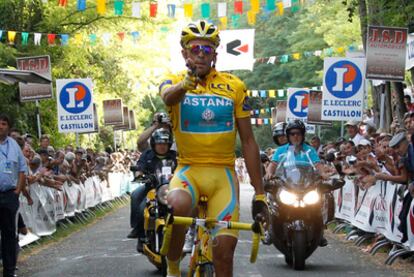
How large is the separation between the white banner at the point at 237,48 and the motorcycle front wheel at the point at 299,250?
17.6 m

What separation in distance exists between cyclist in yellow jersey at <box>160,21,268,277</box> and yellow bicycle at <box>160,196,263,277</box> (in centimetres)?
12

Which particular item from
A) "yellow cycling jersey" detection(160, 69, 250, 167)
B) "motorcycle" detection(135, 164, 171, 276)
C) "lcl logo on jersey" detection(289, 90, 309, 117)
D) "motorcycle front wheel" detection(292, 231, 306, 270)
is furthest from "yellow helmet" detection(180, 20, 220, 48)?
"lcl logo on jersey" detection(289, 90, 309, 117)

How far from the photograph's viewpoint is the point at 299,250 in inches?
483

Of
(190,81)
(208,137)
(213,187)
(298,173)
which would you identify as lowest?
(298,173)

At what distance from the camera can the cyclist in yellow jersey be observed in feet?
22.2

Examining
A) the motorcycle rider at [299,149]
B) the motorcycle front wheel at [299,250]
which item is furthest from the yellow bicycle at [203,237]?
the motorcycle rider at [299,149]

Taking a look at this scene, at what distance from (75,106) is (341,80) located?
691 cm

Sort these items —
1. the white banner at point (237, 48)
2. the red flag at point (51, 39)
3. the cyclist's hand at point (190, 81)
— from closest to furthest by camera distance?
the cyclist's hand at point (190, 81)
the red flag at point (51, 39)
the white banner at point (237, 48)

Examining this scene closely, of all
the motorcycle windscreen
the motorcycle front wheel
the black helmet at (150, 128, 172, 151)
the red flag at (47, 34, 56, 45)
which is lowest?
the motorcycle front wheel

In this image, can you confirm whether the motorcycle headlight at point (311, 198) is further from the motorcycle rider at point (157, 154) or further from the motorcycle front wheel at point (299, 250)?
the motorcycle rider at point (157, 154)

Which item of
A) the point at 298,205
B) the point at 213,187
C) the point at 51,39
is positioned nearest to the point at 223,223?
the point at 213,187

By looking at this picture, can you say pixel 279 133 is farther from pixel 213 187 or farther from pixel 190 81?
pixel 190 81

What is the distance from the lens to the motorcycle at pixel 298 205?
1245cm

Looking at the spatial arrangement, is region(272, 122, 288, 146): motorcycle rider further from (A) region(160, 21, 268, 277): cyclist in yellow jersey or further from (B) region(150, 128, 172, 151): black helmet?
(A) region(160, 21, 268, 277): cyclist in yellow jersey
